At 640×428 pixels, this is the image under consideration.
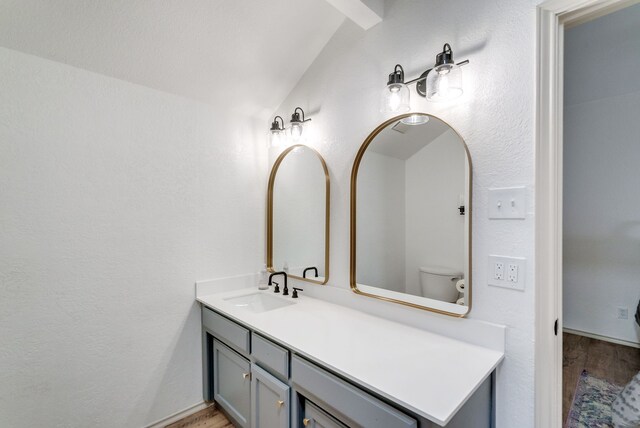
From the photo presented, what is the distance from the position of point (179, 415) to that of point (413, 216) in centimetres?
196

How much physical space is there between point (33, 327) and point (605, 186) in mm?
4679

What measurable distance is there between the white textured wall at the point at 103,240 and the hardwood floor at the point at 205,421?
90mm

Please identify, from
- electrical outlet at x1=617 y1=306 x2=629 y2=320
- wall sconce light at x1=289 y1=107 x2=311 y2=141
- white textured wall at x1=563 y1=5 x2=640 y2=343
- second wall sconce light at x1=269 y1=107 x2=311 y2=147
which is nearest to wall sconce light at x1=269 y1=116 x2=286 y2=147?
second wall sconce light at x1=269 y1=107 x2=311 y2=147

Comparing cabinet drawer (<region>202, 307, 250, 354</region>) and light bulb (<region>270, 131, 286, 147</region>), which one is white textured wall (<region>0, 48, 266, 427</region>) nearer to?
cabinet drawer (<region>202, 307, 250, 354</region>)

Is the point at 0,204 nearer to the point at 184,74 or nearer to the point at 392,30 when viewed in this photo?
the point at 184,74

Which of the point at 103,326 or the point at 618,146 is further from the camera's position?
the point at 618,146

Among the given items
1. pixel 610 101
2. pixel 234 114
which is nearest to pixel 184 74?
pixel 234 114

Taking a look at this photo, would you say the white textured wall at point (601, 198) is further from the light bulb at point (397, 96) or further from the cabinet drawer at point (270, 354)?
the cabinet drawer at point (270, 354)

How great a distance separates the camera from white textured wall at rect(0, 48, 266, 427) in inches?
55.2

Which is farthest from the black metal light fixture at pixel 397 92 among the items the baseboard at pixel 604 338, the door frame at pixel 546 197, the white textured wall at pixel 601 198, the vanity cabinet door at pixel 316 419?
the baseboard at pixel 604 338

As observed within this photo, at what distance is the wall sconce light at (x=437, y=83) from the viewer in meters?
1.21

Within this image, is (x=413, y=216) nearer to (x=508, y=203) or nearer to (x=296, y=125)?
(x=508, y=203)

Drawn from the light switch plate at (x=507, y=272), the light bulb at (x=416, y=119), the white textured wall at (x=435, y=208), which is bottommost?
the light switch plate at (x=507, y=272)

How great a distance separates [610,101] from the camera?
9.42ft
